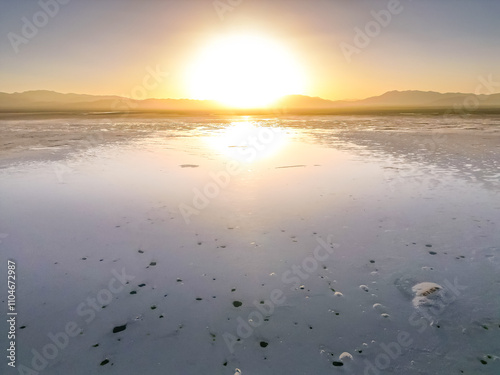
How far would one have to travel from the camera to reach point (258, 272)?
197 inches

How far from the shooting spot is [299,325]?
3.83m

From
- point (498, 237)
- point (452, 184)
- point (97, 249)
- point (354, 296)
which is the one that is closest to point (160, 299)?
point (97, 249)

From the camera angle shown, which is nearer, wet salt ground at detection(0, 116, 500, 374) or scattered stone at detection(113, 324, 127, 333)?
wet salt ground at detection(0, 116, 500, 374)

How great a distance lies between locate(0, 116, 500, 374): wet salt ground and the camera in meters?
3.41

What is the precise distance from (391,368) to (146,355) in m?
2.71

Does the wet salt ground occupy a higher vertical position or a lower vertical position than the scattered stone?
higher

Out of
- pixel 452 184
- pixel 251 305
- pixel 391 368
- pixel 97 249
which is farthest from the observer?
pixel 452 184

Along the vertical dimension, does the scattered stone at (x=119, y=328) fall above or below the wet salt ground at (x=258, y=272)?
below

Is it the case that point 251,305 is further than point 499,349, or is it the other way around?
point 251,305

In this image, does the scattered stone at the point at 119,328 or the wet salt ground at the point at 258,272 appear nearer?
the wet salt ground at the point at 258,272

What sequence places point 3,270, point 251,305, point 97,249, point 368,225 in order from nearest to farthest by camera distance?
point 251,305 < point 3,270 < point 97,249 < point 368,225

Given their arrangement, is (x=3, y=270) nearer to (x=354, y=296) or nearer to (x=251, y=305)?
(x=251, y=305)

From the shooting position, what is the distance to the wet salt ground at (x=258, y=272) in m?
3.41

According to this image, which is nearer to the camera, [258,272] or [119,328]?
[119,328]
